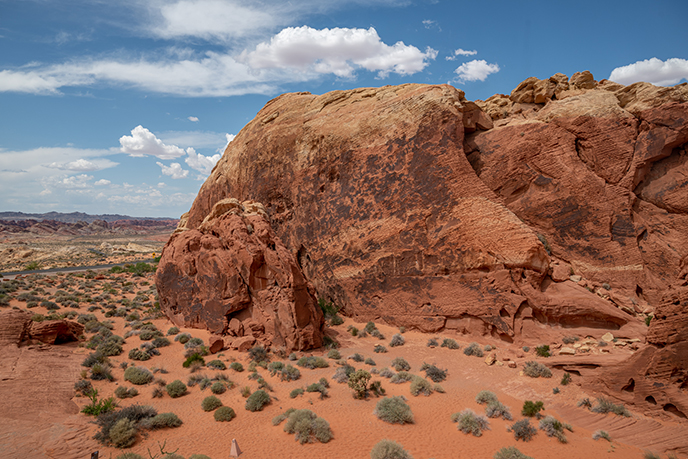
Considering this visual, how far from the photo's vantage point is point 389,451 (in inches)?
314

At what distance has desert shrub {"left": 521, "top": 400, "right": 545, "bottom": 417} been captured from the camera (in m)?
9.88

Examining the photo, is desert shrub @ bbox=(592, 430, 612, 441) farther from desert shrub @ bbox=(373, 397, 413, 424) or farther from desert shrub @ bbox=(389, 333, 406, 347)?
desert shrub @ bbox=(389, 333, 406, 347)

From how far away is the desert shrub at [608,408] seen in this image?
9.53 metres

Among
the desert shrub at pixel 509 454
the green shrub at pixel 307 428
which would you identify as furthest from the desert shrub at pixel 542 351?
the green shrub at pixel 307 428

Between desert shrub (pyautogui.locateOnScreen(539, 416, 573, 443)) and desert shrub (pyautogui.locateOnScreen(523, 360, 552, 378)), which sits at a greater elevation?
desert shrub (pyautogui.locateOnScreen(523, 360, 552, 378))

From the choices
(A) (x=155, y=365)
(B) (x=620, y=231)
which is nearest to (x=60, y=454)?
(A) (x=155, y=365)

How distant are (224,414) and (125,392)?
11.0 ft

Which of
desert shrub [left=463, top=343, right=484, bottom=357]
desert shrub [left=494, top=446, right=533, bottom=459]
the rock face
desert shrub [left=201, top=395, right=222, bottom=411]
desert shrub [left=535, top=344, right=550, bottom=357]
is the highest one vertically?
the rock face

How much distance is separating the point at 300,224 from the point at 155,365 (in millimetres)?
10489

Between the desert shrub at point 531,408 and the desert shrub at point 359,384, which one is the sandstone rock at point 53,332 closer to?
the desert shrub at point 359,384

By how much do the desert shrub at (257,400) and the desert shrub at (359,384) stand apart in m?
2.55

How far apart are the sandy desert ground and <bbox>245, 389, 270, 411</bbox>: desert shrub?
0.49 feet

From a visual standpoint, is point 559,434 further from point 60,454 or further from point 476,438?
point 60,454

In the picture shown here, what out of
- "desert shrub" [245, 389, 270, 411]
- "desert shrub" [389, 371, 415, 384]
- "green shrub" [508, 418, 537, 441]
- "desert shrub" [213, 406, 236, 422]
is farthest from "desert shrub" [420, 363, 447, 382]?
"desert shrub" [213, 406, 236, 422]
